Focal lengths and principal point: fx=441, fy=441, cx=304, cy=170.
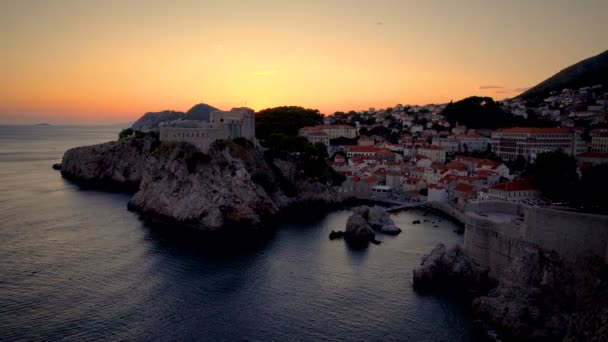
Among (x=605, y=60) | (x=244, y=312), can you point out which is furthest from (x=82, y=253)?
(x=605, y=60)

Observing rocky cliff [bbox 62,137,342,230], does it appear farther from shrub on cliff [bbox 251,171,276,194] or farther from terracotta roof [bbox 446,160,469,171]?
terracotta roof [bbox 446,160,469,171]

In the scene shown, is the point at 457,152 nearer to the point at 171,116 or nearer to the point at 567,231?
the point at 567,231

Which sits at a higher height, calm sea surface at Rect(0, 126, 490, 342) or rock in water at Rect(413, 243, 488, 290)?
rock in water at Rect(413, 243, 488, 290)

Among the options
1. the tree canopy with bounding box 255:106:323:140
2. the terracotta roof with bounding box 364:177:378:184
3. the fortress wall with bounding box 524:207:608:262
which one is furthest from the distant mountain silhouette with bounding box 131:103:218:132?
the fortress wall with bounding box 524:207:608:262

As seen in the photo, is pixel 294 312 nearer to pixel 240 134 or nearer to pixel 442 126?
pixel 240 134

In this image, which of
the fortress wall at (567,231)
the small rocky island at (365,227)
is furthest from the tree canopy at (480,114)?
the fortress wall at (567,231)

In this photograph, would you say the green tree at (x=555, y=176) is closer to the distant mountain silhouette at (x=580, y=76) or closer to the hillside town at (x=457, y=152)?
the hillside town at (x=457, y=152)

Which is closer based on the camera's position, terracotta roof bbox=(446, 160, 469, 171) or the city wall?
the city wall
